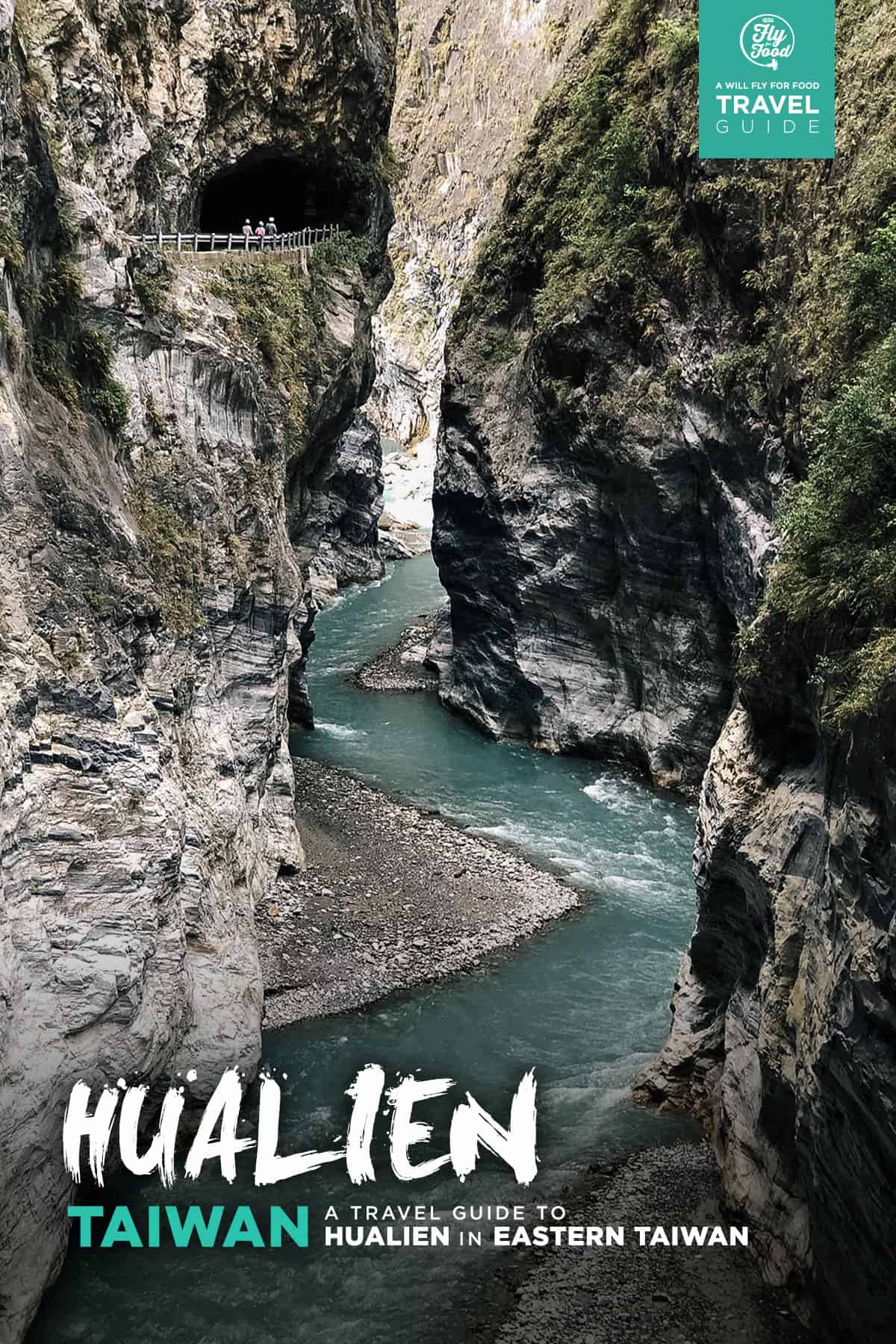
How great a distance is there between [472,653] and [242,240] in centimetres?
1839

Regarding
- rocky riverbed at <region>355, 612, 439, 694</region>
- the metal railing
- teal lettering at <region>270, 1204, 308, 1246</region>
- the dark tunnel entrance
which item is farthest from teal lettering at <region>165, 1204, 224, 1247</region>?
rocky riverbed at <region>355, 612, 439, 694</region>

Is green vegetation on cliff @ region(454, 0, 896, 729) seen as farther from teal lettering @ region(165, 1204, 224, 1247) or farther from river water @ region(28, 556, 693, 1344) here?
teal lettering @ region(165, 1204, 224, 1247)

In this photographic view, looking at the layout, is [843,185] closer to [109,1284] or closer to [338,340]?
[338,340]

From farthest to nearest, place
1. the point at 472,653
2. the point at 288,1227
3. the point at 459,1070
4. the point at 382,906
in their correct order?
the point at 472,653
the point at 382,906
the point at 459,1070
the point at 288,1227

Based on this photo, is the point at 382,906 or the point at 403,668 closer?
the point at 382,906

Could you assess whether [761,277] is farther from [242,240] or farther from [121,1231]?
[121,1231]

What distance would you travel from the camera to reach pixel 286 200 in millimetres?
37594

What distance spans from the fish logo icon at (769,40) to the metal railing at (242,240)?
45.4 feet

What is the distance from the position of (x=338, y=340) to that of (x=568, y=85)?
13.3 m

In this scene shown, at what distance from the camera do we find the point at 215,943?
2036cm

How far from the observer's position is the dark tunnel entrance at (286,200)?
1409 inches

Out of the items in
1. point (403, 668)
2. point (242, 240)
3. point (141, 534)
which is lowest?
point (403, 668)

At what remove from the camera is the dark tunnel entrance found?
117 ft

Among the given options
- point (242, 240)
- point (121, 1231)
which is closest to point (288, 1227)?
point (121, 1231)
